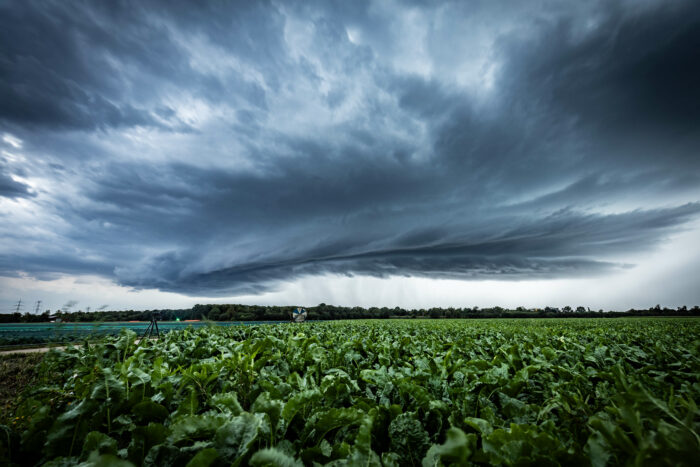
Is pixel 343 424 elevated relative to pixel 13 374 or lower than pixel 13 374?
elevated

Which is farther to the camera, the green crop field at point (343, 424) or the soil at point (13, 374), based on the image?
the soil at point (13, 374)

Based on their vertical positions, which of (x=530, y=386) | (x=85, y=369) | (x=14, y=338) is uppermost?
(x=85, y=369)

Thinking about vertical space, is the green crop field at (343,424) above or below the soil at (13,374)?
above

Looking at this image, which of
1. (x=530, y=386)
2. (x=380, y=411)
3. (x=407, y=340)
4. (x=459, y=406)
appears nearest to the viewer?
(x=380, y=411)

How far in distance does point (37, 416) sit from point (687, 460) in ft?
9.28

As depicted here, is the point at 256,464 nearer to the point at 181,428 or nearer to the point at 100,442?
the point at 181,428

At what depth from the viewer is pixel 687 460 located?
2.94 feet

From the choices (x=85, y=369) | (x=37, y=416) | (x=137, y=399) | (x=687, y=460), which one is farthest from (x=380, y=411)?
(x=85, y=369)

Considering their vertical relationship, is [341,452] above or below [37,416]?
below

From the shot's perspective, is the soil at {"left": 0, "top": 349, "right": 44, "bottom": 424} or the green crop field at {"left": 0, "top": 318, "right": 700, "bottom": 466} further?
the soil at {"left": 0, "top": 349, "right": 44, "bottom": 424}

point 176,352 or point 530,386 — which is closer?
point 530,386

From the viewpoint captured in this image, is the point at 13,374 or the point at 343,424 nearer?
the point at 343,424

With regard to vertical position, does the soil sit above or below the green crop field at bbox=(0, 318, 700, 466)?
below

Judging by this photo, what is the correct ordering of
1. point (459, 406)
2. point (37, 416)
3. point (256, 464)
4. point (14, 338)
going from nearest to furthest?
point (256, 464) → point (37, 416) → point (459, 406) → point (14, 338)
